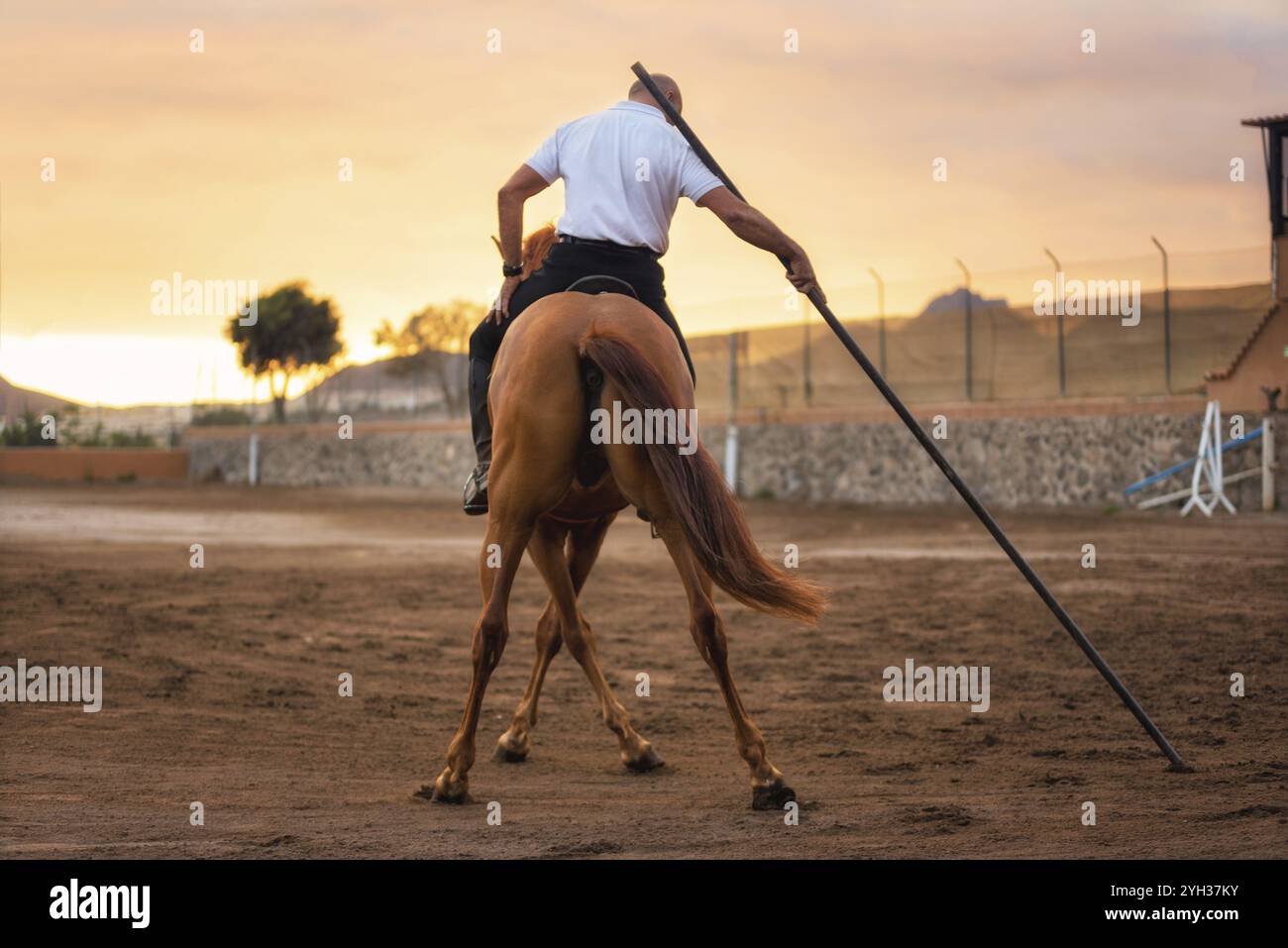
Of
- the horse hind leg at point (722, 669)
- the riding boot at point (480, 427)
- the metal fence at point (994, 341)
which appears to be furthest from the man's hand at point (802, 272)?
the metal fence at point (994, 341)

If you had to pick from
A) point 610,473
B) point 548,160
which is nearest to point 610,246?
point 548,160

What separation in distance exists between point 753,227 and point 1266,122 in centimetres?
1734

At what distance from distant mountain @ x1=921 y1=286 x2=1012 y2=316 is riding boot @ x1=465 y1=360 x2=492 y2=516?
771 inches

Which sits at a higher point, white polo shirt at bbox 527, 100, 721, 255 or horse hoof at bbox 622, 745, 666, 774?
white polo shirt at bbox 527, 100, 721, 255

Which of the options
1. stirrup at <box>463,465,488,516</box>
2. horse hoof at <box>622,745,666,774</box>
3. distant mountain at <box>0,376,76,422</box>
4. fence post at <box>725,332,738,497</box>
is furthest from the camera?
distant mountain at <box>0,376,76,422</box>

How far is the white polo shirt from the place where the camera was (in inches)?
230

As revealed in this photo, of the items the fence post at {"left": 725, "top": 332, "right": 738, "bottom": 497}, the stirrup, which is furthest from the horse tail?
the fence post at {"left": 725, "top": 332, "right": 738, "bottom": 497}

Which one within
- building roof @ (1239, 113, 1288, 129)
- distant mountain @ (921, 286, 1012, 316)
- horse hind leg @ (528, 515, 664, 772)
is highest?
building roof @ (1239, 113, 1288, 129)

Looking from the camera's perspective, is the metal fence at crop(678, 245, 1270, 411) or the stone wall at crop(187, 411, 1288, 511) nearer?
the stone wall at crop(187, 411, 1288, 511)

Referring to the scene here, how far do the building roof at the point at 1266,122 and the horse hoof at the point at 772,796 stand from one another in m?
18.3

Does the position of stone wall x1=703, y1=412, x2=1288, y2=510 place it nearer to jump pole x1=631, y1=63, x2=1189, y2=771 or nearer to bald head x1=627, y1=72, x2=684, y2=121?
jump pole x1=631, y1=63, x2=1189, y2=771

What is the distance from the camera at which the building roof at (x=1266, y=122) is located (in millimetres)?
19938

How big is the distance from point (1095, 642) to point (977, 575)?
3.88 m
